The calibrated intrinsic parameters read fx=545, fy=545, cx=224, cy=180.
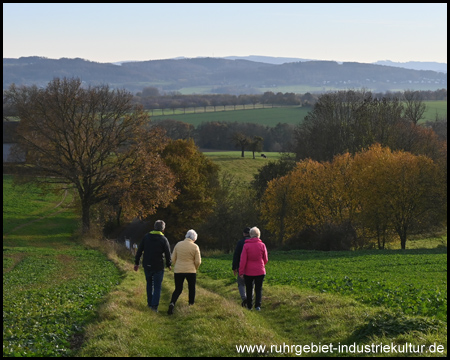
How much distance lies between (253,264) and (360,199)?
46.0 m

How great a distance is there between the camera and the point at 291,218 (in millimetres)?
62031

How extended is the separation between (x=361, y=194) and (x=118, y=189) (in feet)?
88.6

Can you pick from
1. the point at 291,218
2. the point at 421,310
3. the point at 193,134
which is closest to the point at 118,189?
the point at 291,218

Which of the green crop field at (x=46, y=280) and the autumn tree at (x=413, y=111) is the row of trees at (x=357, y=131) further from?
the green crop field at (x=46, y=280)

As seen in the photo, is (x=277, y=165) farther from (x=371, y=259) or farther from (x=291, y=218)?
(x=371, y=259)

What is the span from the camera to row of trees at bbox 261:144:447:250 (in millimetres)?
57469

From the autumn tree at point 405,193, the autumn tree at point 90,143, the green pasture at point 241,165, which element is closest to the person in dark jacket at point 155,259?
the autumn tree at point 90,143

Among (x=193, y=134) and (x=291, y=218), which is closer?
(x=291, y=218)

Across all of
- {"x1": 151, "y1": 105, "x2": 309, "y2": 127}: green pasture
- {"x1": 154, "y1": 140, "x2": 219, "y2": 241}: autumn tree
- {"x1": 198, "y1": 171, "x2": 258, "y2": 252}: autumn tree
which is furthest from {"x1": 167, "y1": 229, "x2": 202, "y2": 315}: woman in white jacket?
{"x1": 151, "y1": 105, "x2": 309, "y2": 127}: green pasture

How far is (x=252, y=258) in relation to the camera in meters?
16.2

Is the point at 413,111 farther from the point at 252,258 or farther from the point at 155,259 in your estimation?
the point at 155,259

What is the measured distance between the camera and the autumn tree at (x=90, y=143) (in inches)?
1934

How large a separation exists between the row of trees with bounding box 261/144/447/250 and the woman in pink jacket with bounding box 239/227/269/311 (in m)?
38.3

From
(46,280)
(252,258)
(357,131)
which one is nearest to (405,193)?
(357,131)
